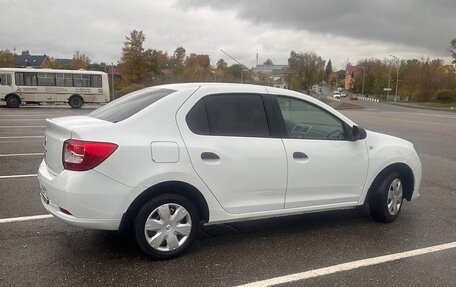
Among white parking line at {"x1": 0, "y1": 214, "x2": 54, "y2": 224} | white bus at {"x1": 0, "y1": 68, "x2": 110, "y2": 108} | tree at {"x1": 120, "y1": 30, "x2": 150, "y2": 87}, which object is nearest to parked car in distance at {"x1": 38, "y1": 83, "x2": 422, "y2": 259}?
white parking line at {"x1": 0, "y1": 214, "x2": 54, "y2": 224}

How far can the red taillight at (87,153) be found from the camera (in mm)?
3523

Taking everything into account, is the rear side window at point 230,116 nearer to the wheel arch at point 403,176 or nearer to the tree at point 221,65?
the wheel arch at point 403,176

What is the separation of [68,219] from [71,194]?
248mm

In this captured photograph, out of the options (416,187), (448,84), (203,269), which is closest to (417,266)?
(416,187)

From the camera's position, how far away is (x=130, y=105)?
421 cm

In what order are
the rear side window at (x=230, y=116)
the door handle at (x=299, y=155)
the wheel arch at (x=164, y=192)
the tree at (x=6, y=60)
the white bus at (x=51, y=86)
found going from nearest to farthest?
the wheel arch at (x=164, y=192), the rear side window at (x=230, y=116), the door handle at (x=299, y=155), the white bus at (x=51, y=86), the tree at (x=6, y=60)

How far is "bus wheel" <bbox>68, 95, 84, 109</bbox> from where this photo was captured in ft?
102

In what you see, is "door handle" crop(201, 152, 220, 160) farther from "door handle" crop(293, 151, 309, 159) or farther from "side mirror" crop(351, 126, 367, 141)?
"side mirror" crop(351, 126, 367, 141)

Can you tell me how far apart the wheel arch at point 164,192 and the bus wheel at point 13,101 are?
29290 mm

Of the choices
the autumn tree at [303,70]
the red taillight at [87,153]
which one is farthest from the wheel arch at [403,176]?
the autumn tree at [303,70]

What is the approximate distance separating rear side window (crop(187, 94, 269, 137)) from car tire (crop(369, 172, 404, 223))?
1.74 meters

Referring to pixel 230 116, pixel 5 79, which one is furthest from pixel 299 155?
pixel 5 79

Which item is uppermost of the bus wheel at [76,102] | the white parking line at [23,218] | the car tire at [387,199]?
the car tire at [387,199]

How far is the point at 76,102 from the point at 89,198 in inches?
1168
